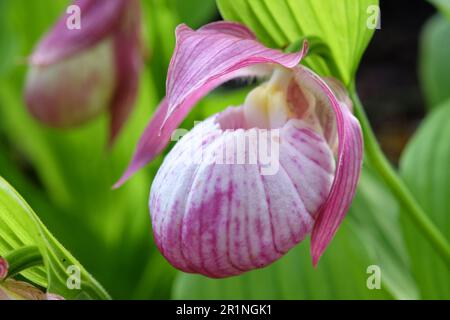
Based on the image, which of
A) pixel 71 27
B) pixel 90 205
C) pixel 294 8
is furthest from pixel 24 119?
pixel 294 8

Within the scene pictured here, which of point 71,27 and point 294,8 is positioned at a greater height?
point 294,8

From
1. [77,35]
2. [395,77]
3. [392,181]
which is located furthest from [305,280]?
[395,77]

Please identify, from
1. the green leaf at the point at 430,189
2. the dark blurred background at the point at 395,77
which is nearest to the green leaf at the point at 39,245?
the green leaf at the point at 430,189

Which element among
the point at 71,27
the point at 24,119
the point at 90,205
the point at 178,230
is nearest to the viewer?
the point at 178,230

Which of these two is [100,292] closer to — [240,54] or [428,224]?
[240,54]

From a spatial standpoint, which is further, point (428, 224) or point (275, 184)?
point (428, 224)

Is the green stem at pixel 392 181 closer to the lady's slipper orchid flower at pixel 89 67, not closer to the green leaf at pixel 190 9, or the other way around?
the lady's slipper orchid flower at pixel 89 67
